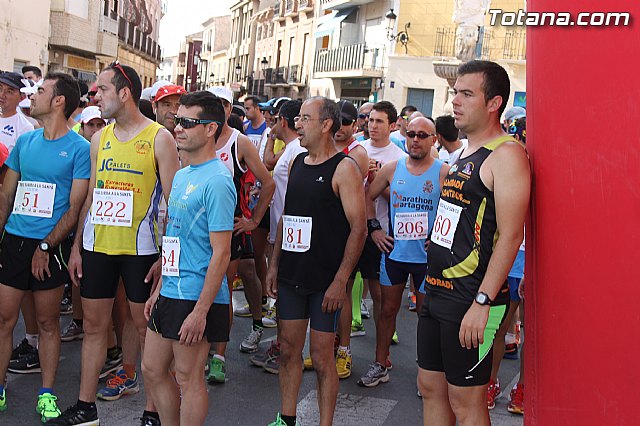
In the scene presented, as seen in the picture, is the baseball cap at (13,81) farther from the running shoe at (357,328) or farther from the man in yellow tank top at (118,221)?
the running shoe at (357,328)

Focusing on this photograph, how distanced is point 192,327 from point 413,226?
237 centimetres

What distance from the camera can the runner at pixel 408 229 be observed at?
5684 millimetres

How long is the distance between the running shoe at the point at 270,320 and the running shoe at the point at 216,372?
1699mm

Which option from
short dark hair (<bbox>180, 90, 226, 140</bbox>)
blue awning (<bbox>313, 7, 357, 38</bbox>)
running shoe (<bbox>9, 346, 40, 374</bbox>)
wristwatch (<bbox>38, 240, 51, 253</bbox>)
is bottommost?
running shoe (<bbox>9, 346, 40, 374</bbox>)

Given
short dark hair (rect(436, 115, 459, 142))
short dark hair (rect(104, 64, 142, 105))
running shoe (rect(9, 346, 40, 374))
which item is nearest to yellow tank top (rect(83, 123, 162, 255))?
short dark hair (rect(104, 64, 142, 105))

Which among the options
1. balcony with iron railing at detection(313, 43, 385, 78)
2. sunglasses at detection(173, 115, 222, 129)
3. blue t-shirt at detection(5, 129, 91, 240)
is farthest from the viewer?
balcony with iron railing at detection(313, 43, 385, 78)

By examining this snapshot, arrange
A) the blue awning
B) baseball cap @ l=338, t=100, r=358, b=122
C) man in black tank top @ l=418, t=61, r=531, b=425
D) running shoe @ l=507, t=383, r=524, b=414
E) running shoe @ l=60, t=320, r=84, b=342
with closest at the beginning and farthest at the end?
man in black tank top @ l=418, t=61, r=531, b=425, running shoe @ l=507, t=383, r=524, b=414, running shoe @ l=60, t=320, r=84, b=342, baseball cap @ l=338, t=100, r=358, b=122, the blue awning

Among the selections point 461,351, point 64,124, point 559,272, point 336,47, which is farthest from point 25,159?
point 336,47

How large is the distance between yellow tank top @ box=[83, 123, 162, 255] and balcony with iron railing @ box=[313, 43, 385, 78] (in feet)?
105

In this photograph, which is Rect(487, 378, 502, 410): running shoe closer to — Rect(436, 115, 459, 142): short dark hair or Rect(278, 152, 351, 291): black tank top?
Rect(278, 152, 351, 291): black tank top

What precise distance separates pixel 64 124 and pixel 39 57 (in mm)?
21781

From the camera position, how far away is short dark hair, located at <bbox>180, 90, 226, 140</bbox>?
3955 mm

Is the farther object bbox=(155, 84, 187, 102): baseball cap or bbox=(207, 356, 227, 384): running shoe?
bbox=(155, 84, 187, 102): baseball cap

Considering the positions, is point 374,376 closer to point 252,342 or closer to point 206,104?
point 252,342
